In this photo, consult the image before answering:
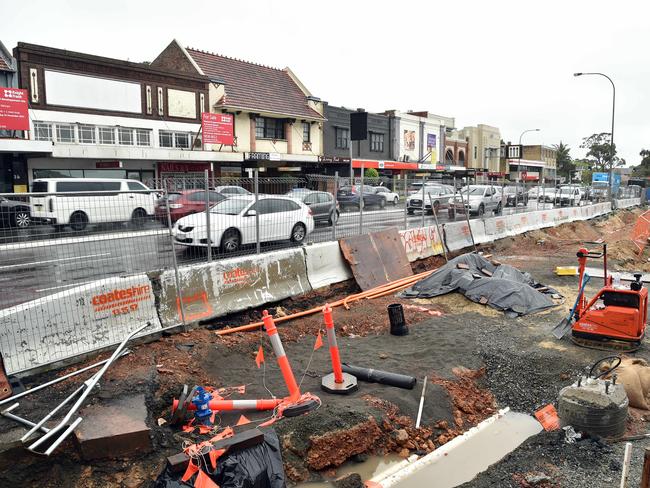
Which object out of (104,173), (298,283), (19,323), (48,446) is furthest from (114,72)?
(48,446)

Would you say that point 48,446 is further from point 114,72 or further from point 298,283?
point 114,72

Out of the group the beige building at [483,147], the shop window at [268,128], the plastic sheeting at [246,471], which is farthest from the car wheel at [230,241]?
the beige building at [483,147]

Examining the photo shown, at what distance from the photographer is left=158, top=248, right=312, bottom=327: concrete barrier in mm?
7484

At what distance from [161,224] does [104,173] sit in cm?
2451

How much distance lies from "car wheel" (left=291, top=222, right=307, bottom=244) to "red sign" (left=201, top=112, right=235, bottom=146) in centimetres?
2332

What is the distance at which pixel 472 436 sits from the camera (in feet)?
18.4

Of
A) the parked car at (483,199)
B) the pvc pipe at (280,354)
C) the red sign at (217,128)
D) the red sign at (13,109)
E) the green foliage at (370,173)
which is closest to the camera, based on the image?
the pvc pipe at (280,354)

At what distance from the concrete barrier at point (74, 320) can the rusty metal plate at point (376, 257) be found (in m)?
5.05

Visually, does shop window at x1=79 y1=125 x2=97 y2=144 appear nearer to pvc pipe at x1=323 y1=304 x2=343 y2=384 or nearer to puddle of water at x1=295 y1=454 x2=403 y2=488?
pvc pipe at x1=323 y1=304 x2=343 y2=384

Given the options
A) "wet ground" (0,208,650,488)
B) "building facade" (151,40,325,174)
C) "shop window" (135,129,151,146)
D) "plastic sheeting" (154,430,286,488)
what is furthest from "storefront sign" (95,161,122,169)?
"plastic sheeting" (154,430,286,488)

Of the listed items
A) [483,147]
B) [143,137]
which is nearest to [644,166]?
[483,147]

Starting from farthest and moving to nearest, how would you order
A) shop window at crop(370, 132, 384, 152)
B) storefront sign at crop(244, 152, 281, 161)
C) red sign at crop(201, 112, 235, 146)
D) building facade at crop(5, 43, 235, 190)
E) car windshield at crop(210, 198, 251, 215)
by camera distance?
shop window at crop(370, 132, 384, 152)
storefront sign at crop(244, 152, 281, 161)
red sign at crop(201, 112, 235, 146)
building facade at crop(5, 43, 235, 190)
car windshield at crop(210, 198, 251, 215)

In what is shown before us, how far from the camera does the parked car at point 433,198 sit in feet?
49.2

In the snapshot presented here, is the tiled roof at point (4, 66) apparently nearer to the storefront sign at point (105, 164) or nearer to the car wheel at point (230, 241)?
the storefront sign at point (105, 164)
